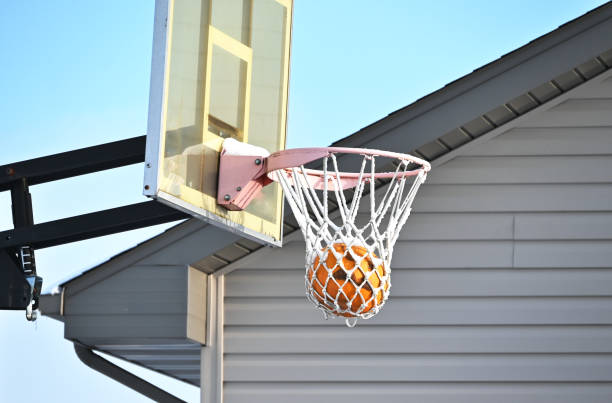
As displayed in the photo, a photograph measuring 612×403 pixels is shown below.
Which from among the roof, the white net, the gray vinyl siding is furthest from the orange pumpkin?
the gray vinyl siding

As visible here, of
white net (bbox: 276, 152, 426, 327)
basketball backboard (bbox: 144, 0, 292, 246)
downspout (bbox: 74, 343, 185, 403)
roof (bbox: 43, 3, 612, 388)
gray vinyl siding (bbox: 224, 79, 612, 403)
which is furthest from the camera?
downspout (bbox: 74, 343, 185, 403)

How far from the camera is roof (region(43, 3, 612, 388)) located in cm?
703

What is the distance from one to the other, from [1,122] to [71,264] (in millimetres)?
5111

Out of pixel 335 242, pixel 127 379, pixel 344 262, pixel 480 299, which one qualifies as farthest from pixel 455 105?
pixel 127 379

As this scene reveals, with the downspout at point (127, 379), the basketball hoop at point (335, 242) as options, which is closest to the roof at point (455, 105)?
the downspout at point (127, 379)

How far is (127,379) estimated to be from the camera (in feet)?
25.5

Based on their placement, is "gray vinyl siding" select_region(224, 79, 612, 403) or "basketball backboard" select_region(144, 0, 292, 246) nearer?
"basketball backboard" select_region(144, 0, 292, 246)

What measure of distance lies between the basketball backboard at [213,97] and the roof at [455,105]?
2.92 feet

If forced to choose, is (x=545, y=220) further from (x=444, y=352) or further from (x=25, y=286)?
(x=25, y=286)

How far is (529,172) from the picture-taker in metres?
7.42

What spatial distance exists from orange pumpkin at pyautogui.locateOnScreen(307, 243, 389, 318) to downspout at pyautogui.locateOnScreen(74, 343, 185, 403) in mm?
2389

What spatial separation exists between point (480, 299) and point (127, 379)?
262 cm

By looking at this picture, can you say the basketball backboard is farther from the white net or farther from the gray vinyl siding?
the gray vinyl siding

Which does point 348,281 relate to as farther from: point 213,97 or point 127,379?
point 127,379
